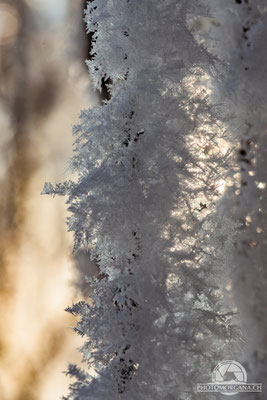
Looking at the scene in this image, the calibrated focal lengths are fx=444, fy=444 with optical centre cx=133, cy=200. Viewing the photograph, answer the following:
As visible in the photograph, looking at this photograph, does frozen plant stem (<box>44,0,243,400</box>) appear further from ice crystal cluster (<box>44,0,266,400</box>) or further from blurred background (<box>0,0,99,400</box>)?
blurred background (<box>0,0,99,400</box>)

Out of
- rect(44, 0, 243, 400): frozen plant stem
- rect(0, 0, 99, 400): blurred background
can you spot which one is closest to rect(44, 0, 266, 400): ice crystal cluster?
rect(44, 0, 243, 400): frozen plant stem

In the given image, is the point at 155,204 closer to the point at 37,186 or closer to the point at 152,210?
the point at 152,210

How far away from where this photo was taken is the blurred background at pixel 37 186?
15.1ft

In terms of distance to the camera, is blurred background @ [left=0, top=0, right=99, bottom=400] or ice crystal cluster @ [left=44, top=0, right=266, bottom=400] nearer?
ice crystal cluster @ [left=44, top=0, right=266, bottom=400]

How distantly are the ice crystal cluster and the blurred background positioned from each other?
2.14m

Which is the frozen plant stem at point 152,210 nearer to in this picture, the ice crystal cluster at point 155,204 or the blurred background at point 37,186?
the ice crystal cluster at point 155,204

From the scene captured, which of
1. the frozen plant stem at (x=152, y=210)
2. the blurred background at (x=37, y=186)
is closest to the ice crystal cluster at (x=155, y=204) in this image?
the frozen plant stem at (x=152, y=210)

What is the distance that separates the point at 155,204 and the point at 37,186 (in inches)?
103

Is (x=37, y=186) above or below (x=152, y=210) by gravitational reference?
above

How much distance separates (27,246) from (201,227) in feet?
8.98

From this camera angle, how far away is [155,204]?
2328 mm

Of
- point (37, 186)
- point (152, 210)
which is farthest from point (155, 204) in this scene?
point (37, 186)

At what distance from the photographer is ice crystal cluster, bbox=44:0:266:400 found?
2223 mm

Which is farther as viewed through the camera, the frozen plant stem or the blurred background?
the blurred background
